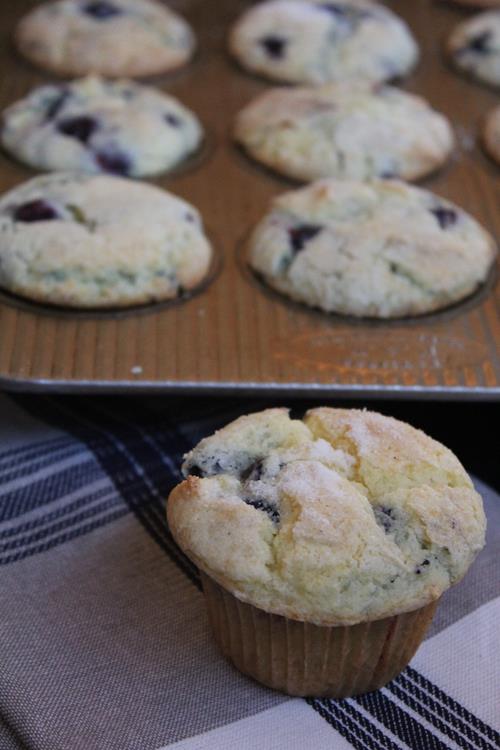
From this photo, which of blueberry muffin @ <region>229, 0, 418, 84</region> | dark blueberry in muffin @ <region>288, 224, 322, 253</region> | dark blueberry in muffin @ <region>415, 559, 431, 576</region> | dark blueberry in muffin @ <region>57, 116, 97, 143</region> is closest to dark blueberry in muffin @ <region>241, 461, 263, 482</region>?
dark blueberry in muffin @ <region>415, 559, 431, 576</region>

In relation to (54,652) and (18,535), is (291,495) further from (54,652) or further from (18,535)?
(18,535)

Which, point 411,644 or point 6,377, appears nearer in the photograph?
point 411,644

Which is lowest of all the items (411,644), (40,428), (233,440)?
(40,428)

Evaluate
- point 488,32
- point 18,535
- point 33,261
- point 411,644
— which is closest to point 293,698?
point 411,644

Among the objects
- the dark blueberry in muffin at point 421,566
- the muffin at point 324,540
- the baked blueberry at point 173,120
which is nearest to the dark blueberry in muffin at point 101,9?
the baked blueberry at point 173,120

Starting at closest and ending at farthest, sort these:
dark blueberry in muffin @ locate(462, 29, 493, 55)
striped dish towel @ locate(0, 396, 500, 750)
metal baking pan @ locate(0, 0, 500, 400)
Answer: striped dish towel @ locate(0, 396, 500, 750), metal baking pan @ locate(0, 0, 500, 400), dark blueberry in muffin @ locate(462, 29, 493, 55)

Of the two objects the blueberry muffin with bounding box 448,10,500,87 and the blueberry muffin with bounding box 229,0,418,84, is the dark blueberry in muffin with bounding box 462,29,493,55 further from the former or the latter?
the blueberry muffin with bounding box 229,0,418,84

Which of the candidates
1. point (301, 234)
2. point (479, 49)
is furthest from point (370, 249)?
point (479, 49)
